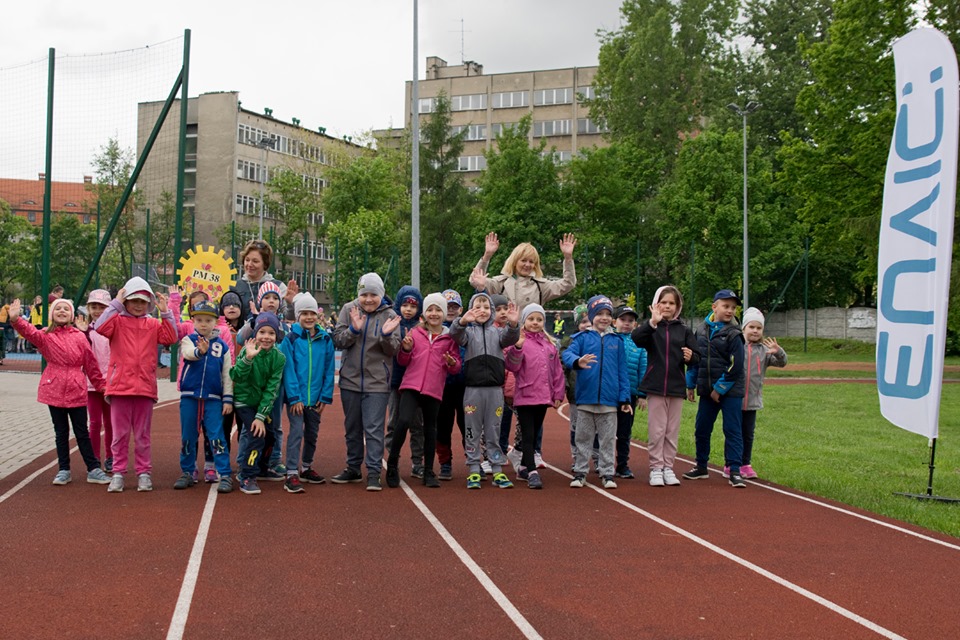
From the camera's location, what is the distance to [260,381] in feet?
28.4

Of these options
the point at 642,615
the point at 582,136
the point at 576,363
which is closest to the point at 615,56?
the point at 582,136

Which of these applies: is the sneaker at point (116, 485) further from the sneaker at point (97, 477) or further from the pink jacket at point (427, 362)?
the pink jacket at point (427, 362)

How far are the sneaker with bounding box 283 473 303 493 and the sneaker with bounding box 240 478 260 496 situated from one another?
255 millimetres

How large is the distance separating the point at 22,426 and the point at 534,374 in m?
8.09

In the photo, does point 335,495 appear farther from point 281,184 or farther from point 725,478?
point 281,184

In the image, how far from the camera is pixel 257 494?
8.35 m

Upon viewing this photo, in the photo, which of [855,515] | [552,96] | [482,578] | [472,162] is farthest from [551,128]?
[482,578]

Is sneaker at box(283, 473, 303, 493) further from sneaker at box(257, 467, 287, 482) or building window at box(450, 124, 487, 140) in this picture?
building window at box(450, 124, 487, 140)

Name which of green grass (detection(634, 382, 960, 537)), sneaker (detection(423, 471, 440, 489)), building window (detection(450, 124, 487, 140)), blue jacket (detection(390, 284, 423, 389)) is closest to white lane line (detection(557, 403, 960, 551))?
green grass (detection(634, 382, 960, 537))

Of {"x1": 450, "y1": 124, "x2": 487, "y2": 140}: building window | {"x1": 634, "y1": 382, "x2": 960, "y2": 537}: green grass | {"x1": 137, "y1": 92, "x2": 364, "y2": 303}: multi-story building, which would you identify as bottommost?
{"x1": 634, "y1": 382, "x2": 960, "y2": 537}: green grass

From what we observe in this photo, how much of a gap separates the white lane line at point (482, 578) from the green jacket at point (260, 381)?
1611 mm

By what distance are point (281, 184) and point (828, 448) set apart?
5283 cm

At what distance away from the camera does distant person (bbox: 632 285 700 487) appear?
31.4 ft

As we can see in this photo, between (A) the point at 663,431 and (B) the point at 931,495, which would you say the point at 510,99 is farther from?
(B) the point at 931,495
